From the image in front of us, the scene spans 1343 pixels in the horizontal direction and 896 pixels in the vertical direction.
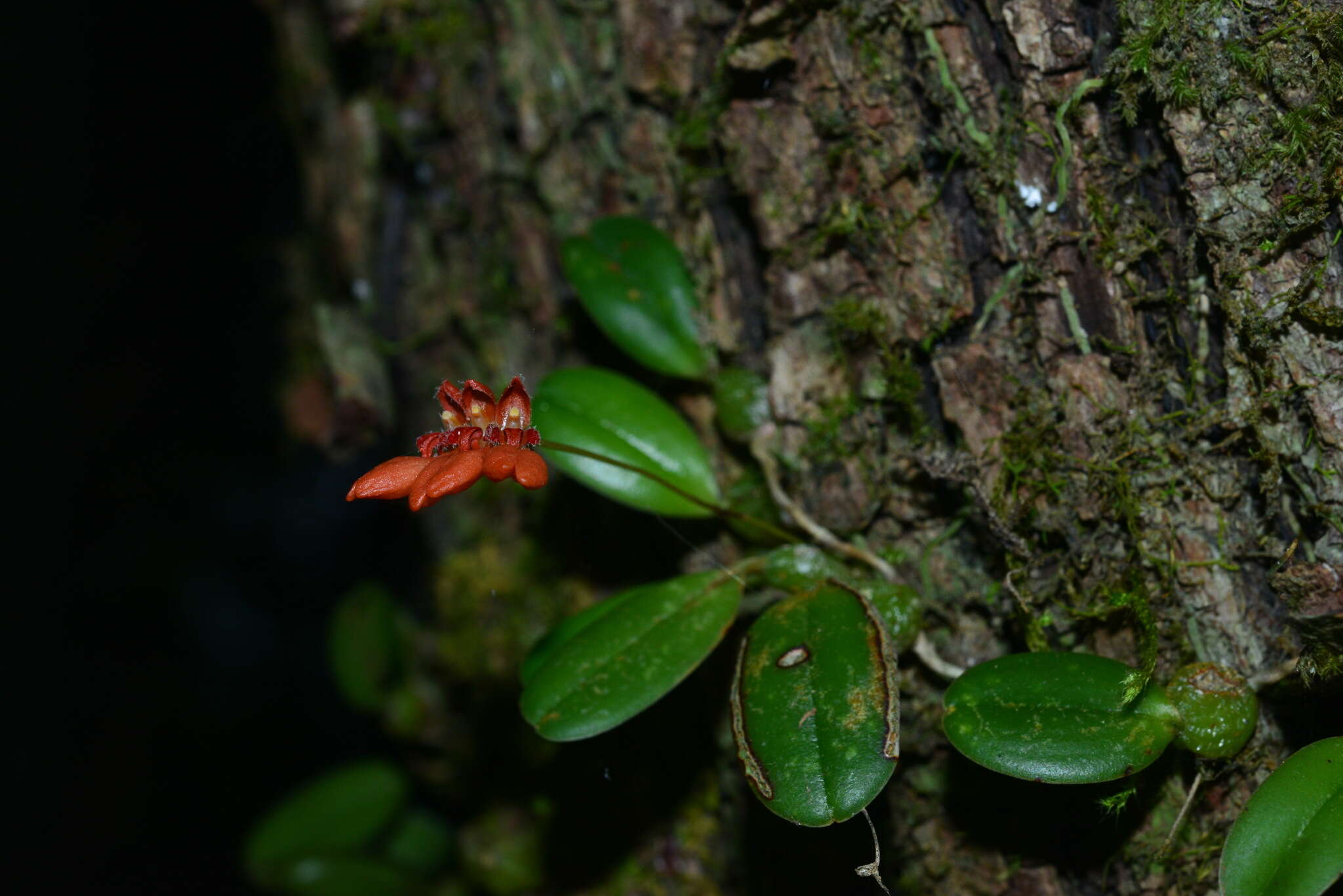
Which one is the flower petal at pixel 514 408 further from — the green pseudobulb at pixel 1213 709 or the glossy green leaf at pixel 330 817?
the glossy green leaf at pixel 330 817

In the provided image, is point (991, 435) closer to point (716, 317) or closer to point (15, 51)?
point (716, 317)

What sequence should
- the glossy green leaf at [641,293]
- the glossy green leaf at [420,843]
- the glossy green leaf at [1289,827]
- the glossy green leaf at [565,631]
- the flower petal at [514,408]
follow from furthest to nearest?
the glossy green leaf at [420,843] < the glossy green leaf at [641,293] < the glossy green leaf at [565,631] < the flower petal at [514,408] < the glossy green leaf at [1289,827]

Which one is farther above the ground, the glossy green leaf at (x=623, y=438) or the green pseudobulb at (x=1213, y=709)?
the glossy green leaf at (x=623, y=438)

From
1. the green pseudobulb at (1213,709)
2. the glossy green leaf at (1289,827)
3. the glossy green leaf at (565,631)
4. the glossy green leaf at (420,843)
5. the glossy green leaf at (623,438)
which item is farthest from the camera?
the glossy green leaf at (420,843)

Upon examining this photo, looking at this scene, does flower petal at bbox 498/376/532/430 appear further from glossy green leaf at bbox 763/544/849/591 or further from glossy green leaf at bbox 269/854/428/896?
glossy green leaf at bbox 269/854/428/896

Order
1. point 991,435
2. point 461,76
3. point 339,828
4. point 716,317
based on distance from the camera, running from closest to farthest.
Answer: point 991,435 < point 716,317 < point 461,76 < point 339,828

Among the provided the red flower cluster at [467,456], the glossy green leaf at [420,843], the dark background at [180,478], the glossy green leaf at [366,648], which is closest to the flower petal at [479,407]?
the red flower cluster at [467,456]

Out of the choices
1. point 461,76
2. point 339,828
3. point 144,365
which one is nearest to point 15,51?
point 144,365
